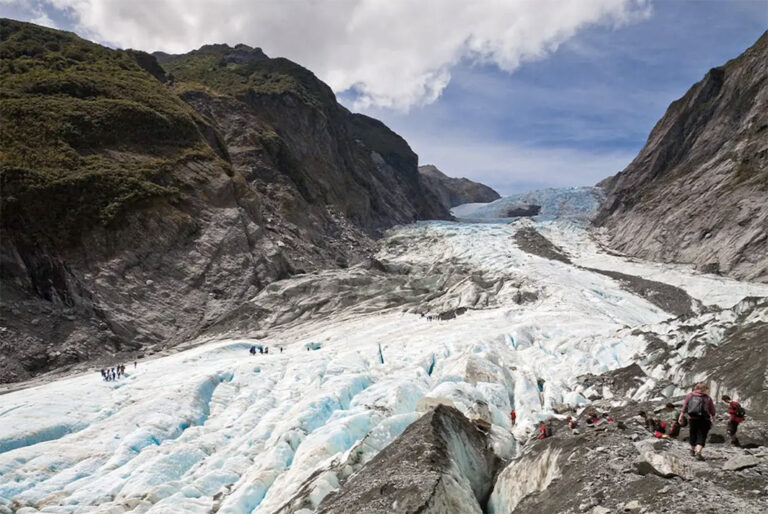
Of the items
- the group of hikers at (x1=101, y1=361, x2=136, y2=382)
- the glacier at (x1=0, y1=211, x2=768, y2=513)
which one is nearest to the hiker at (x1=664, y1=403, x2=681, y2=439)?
the glacier at (x1=0, y1=211, x2=768, y2=513)

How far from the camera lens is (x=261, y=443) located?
2225 centimetres

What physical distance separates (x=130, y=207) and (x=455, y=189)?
467ft

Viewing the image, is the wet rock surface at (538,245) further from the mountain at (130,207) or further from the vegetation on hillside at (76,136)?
the vegetation on hillside at (76,136)

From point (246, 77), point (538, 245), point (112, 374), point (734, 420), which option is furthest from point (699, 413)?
point (246, 77)

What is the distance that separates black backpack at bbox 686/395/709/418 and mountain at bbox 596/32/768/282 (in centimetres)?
4739

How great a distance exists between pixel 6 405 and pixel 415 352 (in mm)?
22466

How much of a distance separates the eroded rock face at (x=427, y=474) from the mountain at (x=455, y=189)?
149955 millimetres

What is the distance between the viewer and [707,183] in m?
65.9

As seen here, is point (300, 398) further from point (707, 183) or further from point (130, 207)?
point (707, 183)

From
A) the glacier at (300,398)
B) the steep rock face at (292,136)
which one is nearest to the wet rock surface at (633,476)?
the glacier at (300,398)

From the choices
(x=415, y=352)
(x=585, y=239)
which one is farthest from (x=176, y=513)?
(x=585, y=239)

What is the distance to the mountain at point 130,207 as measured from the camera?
41.8 meters

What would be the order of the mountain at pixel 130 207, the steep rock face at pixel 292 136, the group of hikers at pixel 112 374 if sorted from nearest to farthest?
1. the group of hikers at pixel 112 374
2. the mountain at pixel 130 207
3. the steep rock face at pixel 292 136

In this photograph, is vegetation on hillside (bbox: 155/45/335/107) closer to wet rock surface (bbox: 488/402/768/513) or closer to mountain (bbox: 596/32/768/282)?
mountain (bbox: 596/32/768/282)
